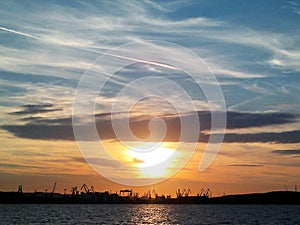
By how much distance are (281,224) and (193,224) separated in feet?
93.5

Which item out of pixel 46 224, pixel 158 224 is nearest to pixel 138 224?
pixel 158 224

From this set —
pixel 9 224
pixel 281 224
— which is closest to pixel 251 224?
pixel 281 224

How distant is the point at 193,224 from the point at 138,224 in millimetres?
17538

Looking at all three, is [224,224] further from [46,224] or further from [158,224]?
[46,224]

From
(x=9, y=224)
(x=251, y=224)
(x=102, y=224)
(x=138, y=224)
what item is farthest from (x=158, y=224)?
(x=9, y=224)

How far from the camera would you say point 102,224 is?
515ft

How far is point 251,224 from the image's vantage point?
540 feet

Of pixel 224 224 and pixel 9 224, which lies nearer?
pixel 9 224

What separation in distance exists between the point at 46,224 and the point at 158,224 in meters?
35.4

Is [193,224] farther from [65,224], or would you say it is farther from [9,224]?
[9,224]

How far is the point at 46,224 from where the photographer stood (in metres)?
151

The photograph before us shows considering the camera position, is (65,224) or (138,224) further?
(138,224)

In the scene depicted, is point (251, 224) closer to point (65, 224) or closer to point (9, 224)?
point (65, 224)

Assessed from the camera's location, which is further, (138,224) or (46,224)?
(138,224)
